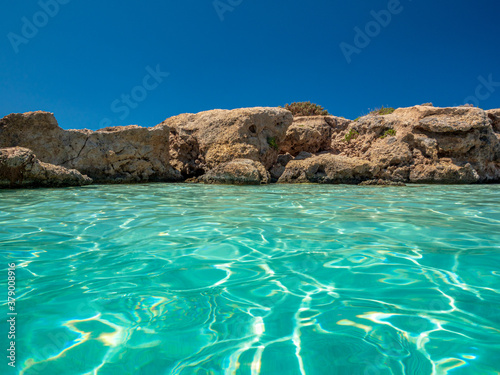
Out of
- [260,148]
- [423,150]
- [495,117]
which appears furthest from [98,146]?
[495,117]

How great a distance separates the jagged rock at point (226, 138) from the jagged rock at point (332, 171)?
6.13ft

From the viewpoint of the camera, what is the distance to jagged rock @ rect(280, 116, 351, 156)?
1571cm

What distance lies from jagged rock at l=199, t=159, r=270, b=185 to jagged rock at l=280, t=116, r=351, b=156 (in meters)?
4.69

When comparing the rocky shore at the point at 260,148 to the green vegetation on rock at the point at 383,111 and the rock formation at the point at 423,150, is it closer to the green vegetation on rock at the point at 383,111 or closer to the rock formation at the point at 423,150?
the rock formation at the point at 423,150

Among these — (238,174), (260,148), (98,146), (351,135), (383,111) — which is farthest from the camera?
(383,111)

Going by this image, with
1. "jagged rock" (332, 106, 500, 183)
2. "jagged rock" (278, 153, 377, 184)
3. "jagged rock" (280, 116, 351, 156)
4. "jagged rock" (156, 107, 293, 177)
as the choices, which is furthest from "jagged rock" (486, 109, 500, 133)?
"jagged rock" (156, 107, 293, 177)

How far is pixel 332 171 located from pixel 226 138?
4.35m

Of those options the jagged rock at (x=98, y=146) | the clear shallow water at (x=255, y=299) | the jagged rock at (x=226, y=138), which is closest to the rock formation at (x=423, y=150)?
the jagged rock at (x=226, y=138)

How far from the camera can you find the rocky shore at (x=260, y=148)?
11.3 meters

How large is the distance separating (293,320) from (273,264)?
831mm

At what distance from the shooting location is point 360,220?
14.0 feet

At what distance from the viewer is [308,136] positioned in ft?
51.7

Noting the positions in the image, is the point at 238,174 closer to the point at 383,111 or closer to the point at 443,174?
the point at 443,174

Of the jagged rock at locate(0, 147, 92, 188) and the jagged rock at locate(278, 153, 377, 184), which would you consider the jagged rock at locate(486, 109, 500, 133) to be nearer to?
the jagged rock at locate(278, 153, 377, 184)
